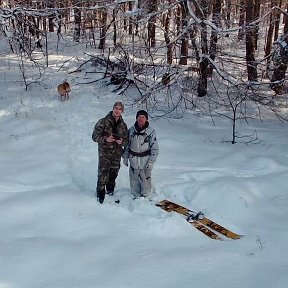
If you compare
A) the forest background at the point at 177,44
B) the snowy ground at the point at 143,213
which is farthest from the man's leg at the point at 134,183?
the forest background at the point at 177,44

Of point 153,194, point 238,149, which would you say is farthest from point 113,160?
point 238,149

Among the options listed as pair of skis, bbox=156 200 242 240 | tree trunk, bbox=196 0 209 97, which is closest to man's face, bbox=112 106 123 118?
pair of skis, bbox=156 200 242 240

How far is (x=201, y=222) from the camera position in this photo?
251 inches

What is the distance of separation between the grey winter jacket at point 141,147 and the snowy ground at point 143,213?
2.27 feet

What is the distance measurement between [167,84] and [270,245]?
208 inches

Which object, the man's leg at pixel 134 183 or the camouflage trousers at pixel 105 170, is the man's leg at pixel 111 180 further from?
the man's leg at pixel 134 183

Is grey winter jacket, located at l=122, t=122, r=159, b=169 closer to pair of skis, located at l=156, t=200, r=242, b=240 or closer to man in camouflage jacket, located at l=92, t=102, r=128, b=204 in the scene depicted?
man in camouflage jacket, located at l=92, t=102, r=128, b=204

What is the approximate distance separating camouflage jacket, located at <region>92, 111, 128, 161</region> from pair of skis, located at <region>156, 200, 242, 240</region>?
114cm

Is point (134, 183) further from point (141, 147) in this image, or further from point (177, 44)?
point (177, 44)

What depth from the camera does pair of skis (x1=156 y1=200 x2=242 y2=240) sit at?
20.0ft

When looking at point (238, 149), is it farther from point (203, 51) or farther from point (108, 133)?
point (108, 133)

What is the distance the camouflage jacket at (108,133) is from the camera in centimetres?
646

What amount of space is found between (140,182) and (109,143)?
899 mm

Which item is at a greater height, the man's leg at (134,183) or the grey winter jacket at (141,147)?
the grey winter jacket at (141,147)
